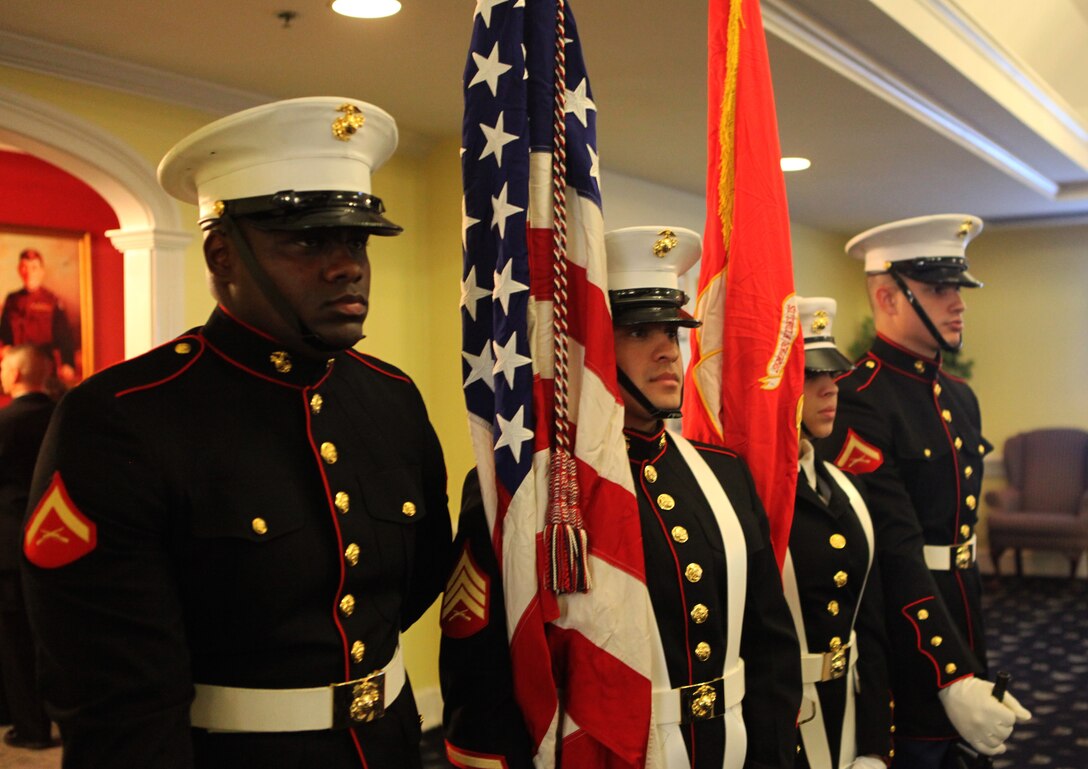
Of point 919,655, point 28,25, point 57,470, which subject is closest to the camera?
point 57,470

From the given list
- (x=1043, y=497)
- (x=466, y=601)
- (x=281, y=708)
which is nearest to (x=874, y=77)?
(x=466, y=601)

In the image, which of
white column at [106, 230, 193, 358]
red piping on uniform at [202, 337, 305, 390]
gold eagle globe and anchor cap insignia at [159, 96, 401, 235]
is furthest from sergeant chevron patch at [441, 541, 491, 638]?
white column at [106, 230, 193, 358]

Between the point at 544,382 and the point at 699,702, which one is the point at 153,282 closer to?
the point at 544,382

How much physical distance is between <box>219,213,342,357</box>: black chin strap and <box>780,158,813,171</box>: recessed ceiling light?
455 cm

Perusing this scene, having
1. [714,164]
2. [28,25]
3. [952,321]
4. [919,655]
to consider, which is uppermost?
[28,25]

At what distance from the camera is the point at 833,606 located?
2.23 meters

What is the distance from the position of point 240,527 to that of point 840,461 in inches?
70.8

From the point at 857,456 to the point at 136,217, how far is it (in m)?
2.73

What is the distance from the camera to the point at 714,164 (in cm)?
230

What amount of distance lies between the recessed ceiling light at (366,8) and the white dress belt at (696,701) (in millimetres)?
2193

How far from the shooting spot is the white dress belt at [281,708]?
4.67ft

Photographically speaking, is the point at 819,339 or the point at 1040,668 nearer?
the point at 819,339

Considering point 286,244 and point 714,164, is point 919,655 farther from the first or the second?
point 286,244

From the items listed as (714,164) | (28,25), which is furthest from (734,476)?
(28,25)
